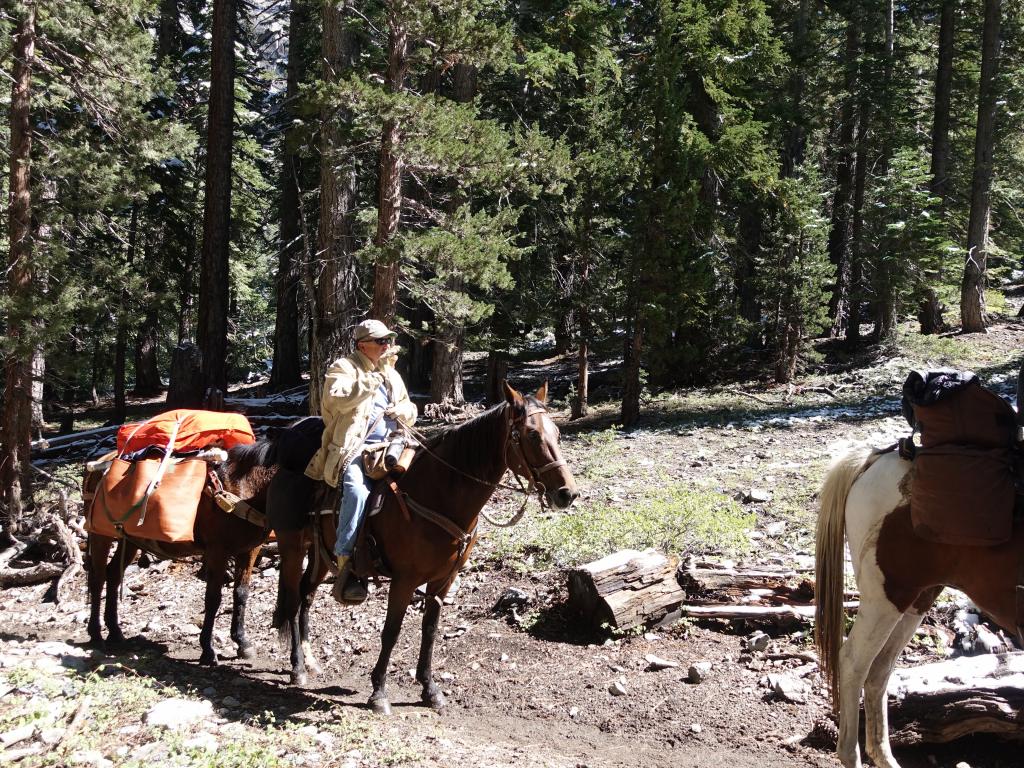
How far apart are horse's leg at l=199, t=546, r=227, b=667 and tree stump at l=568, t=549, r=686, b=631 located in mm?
3303

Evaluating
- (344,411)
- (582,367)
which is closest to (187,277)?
(582,367)

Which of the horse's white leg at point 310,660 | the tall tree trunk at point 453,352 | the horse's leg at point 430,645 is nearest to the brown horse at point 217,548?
the horse's white leg at point 310,660

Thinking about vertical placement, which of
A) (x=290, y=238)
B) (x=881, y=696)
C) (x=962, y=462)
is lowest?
(x=881, y=696)

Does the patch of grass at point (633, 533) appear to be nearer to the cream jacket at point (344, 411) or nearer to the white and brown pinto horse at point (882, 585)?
the white and brown pinto horse at point (882, 585)

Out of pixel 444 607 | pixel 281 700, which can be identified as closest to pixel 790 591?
pixel 444 607

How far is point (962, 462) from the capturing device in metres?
4.49

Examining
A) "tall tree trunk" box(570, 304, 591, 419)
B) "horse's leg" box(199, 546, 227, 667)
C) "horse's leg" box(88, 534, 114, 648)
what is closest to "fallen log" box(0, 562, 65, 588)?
"horse's leg" box(88, 534, 114, 648)

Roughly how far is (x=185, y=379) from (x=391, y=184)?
539 cm

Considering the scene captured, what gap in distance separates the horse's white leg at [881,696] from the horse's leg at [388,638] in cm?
329

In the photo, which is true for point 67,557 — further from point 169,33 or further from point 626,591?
point 169,33

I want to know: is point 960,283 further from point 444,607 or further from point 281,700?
point 281,700

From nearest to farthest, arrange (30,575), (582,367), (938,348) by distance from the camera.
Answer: (30,575) < (582,367) < (938,348)

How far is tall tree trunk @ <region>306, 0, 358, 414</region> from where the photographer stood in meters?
11.8

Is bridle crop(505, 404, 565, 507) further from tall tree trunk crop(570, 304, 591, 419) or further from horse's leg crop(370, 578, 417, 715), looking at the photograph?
tall tree trunk crop(570, 304, 591, 419)
